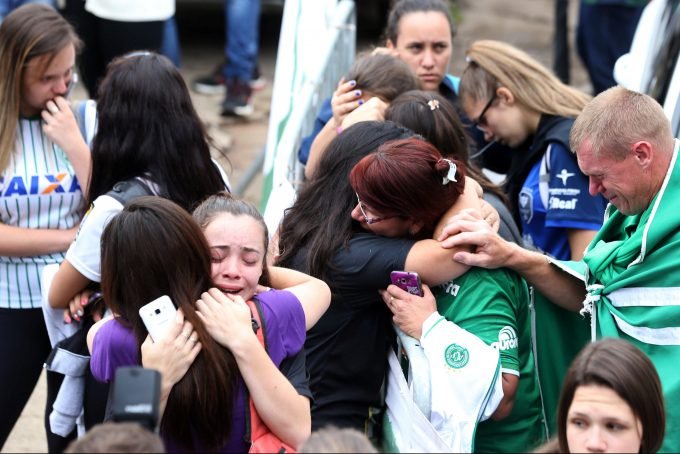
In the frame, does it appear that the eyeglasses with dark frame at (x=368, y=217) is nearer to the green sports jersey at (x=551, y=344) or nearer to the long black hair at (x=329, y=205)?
the long black hair at (x=329, y=205)

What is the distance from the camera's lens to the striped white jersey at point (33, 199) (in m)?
3.93

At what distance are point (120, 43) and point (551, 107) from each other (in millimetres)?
3014

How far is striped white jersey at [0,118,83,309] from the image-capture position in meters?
3.93

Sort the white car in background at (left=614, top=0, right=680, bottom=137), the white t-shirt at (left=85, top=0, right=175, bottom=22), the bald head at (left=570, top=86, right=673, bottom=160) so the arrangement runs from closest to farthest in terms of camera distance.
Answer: the bald head at (left=570, top=86, right=673, bottom=160)
the white car in background at (left=614, top=0, right=680, bottom=137)
the white t-shirt at (left=85, top=0, right=175, bottom=22)

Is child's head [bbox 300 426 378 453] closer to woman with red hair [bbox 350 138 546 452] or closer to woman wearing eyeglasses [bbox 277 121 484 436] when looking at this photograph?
woman with red hair [bbox 350 138 546 452]

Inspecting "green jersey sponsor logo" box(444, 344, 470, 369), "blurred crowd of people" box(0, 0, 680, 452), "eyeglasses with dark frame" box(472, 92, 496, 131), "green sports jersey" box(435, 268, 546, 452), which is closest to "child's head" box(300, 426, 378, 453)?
"blurred crowd of people" box(0, 0, 680, 452)

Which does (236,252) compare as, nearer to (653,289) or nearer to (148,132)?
(148,132)

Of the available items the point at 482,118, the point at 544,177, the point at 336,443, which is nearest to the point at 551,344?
the point at 544,177

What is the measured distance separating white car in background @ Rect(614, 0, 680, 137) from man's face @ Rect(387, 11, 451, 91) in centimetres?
87

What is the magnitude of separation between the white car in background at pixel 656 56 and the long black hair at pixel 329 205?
1817 millimetres

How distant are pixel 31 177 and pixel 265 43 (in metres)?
6.54

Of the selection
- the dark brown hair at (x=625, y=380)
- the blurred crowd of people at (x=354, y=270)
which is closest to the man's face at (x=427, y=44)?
the blurred crowd of people at (x=354, y=270)

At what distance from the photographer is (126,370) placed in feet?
7.10

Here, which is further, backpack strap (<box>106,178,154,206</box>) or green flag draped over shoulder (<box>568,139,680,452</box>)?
backpack strap (<box>106,178,154,206</box>)
